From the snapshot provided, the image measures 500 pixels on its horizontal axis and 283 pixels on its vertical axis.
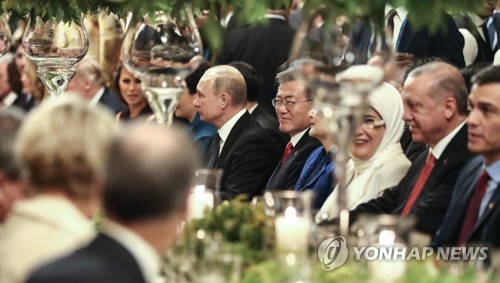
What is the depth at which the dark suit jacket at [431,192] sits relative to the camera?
236 inches

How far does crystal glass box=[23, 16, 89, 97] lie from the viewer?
6492mm

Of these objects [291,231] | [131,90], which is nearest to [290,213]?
[291,231]

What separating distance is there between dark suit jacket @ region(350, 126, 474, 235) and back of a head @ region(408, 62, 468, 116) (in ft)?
0.46

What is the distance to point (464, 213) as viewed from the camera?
563 centimetres

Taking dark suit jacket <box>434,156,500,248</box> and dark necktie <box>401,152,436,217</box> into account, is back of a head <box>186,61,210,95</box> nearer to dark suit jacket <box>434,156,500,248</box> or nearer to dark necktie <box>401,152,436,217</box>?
dark necktie <box>401,152,436,217</box>

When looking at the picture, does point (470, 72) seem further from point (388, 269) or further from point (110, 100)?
point (110, 100)

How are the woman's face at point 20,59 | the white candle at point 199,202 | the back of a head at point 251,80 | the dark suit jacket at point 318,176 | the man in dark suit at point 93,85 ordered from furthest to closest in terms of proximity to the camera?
the woman's face at point 20,59 < the man in dark suit at point 93,85 < the back of a head at point 251,80 < the dark suit jacket at point 318,176 < the white candle at point 199,202

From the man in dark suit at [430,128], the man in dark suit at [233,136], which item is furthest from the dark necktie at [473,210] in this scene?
the man in dark suit at [233,136]

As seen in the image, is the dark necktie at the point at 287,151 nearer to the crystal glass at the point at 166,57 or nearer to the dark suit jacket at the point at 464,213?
the dark suit jacket at the point at 464,213

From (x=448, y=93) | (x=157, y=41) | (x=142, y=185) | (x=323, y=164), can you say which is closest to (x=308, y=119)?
(x=323, y=164)

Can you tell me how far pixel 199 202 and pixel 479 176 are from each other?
118 centimetres

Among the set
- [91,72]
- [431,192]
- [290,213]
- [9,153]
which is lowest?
[91,72]

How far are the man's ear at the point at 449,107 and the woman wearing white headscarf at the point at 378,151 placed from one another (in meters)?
0.49

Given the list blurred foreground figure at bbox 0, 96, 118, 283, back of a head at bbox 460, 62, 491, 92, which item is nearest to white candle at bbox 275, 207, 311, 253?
blurred foreground figure at bbox 0, 96, 118, 283
